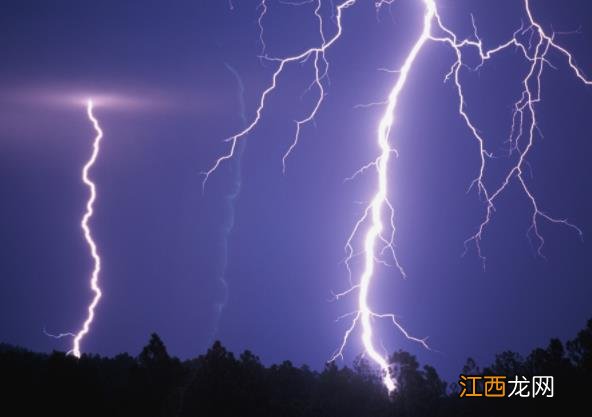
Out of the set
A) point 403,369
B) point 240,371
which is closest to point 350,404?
point 403,369

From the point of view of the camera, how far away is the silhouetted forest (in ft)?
32.7

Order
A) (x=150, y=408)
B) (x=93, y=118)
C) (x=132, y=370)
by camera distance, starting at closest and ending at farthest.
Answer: (x=150, y=408), (x=132, y=370), (x=93, y=118)

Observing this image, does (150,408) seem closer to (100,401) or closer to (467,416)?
(100,401)

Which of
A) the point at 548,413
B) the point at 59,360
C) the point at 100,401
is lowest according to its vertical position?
the point at 100,401

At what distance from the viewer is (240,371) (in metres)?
12.8

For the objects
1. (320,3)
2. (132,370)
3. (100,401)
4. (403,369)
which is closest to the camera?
(100,401)

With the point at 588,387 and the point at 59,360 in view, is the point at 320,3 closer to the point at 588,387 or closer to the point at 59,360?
the point at 59,360

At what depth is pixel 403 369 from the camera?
18.2m

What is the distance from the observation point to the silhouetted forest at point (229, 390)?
9.95m

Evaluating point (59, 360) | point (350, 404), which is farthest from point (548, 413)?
point (59, 360)

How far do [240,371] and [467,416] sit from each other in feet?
25.9

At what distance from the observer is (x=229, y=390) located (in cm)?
1196

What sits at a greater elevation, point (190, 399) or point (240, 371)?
point (240, 371)

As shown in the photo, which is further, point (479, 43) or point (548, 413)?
point (479, 43)
